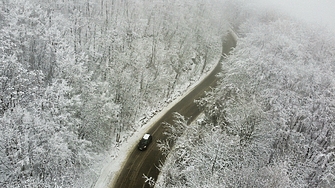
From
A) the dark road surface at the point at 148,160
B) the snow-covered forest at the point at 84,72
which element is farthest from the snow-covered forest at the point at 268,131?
the snow-covered forest at the point at 84,72

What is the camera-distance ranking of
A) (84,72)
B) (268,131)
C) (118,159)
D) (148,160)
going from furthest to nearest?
1. (148,160)
2. (118,159)
3. (84,72)
4. (268,131)

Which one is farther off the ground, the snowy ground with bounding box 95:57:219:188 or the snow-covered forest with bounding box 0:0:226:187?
the snow-covered forest with bounding box 0:0:226:187

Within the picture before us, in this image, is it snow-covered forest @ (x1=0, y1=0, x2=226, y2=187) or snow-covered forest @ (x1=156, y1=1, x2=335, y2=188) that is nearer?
snow-covered forest @ (x1=0, y1=0, x2=226, y2=187)

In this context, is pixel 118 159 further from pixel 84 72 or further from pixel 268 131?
pixel 268 131

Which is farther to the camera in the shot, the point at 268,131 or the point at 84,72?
the point at 84,72

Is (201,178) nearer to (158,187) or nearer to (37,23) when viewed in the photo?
(158,187)

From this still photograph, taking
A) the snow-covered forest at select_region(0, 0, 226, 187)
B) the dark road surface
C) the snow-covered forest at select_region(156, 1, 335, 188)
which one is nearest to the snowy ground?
the dark road surface

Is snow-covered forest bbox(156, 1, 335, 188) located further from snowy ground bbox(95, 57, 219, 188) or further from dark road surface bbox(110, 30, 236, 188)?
snowy ground bbox(95, 57, 219, 188)

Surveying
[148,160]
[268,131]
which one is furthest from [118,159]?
[268,131]

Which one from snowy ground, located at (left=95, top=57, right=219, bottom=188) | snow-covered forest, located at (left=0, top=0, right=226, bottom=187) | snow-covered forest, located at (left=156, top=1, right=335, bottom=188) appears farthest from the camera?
snowy ground, located at (left=95, top=57, right=219, bottom=188)
